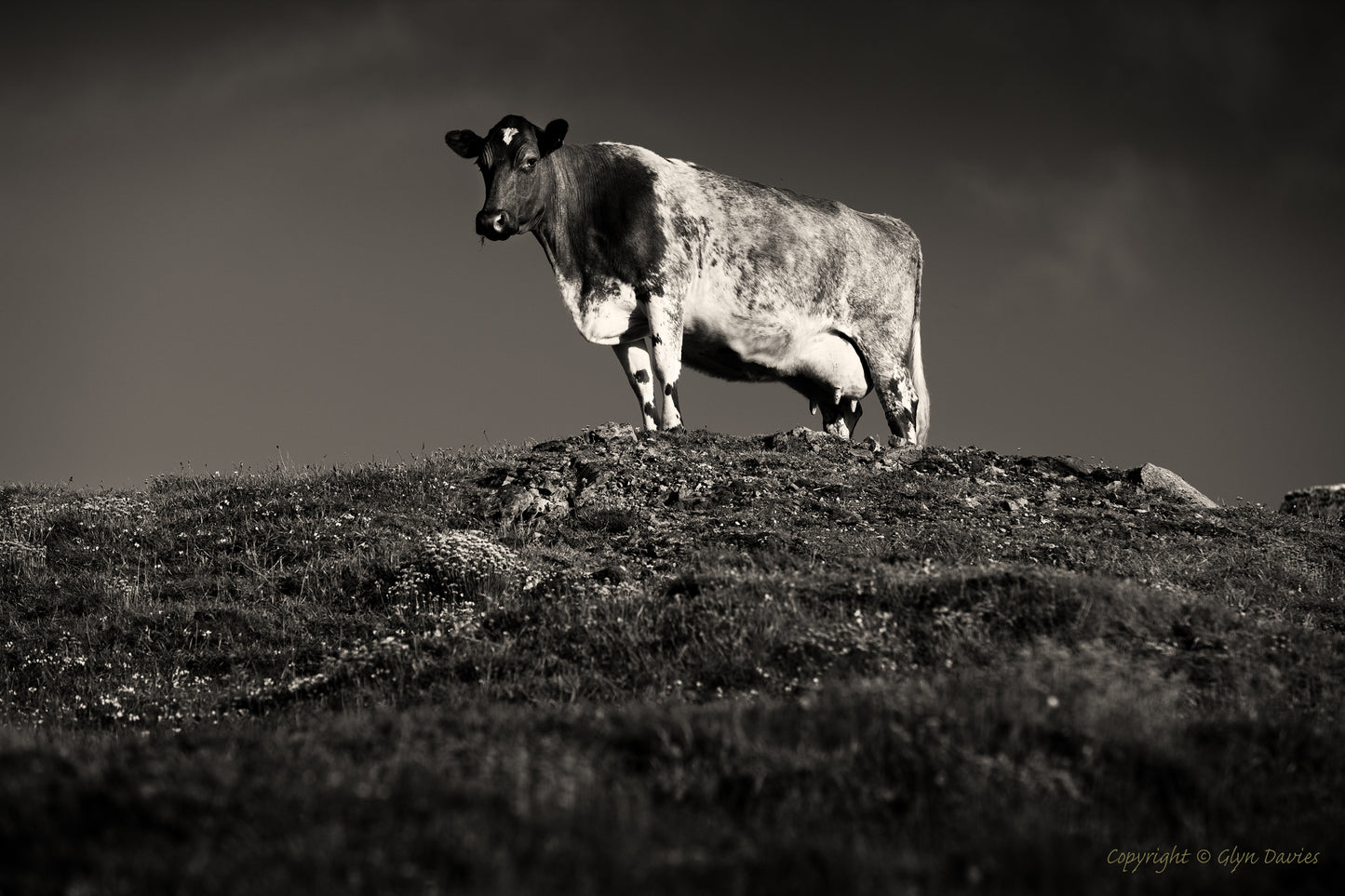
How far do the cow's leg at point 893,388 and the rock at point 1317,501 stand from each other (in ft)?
20.4

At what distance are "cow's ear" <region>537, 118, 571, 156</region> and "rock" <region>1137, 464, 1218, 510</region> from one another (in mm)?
10007

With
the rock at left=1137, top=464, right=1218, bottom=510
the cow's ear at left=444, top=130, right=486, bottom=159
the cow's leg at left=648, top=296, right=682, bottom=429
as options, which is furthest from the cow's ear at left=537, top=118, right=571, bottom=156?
the rock at left=1137, top=464, right=1218, bottom=510

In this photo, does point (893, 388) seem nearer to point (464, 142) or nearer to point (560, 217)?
point (560, 217)

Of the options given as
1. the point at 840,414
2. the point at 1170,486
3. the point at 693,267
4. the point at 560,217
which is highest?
the point at 560,217

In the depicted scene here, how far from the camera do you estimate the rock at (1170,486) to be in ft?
59.3

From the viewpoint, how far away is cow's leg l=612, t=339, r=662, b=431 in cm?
1895

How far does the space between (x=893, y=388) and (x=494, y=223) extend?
7444 millimetres

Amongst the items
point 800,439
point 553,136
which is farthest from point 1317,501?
point 553,136

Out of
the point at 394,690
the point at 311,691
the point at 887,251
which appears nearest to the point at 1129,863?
the point at 394,690

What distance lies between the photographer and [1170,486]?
1861 centimetres

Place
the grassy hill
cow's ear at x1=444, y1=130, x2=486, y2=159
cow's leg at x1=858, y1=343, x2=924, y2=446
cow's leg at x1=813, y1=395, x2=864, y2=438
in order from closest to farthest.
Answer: the grassy hill < cow's ear at x1=444, y1=130, x2=486, y2=159 < cow's leg at x1=858, y1=343, x2=924, y2=446 < cow's leg at x1=813, y1=395, x2=864, y2=438

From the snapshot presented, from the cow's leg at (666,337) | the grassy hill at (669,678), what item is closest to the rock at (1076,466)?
the grassy hill at (669,678)

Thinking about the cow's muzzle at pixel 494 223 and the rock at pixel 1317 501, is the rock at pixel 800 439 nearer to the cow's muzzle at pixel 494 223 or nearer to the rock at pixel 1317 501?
the cow's muzzle at pixel 494 223

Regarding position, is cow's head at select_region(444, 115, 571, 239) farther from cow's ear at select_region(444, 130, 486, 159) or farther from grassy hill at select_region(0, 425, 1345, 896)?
grassy hill at select_region(0, 425, 1345, 896)
